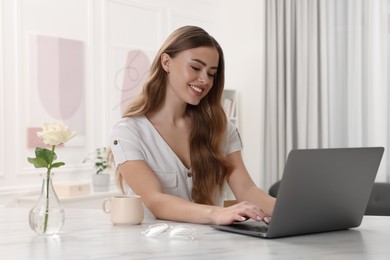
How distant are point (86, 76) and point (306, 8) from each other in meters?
2.10

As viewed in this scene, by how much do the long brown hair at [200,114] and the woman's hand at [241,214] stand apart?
697 millimetres

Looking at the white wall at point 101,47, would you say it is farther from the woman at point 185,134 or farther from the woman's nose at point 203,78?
the woman's nose at point 203,78

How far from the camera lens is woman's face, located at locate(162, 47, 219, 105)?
2379 mm

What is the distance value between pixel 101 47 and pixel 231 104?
1.51 meters

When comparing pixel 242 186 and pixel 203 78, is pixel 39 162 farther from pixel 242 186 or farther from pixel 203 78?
pixel 242 186

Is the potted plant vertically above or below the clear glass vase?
below

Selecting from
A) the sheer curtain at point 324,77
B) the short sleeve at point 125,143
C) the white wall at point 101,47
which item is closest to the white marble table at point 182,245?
the short sleeve at point 125,143

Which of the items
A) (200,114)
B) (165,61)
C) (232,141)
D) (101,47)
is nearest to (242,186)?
(232,141)

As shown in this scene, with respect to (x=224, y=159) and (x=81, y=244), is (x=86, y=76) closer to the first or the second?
(x=224, y=159)

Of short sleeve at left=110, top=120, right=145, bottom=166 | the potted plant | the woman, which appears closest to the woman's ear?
the woman

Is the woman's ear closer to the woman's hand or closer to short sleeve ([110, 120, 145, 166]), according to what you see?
short sleeve ([110, 120, 145, 166])

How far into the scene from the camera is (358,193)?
1681mm

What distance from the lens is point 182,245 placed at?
1424 millimetres

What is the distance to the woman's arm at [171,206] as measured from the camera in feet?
5.54
